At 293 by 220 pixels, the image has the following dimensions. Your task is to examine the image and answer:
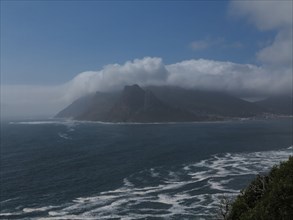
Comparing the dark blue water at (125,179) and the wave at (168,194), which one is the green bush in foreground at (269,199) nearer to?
the dark blue water at (125,179)

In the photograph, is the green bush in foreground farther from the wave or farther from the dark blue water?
the wave

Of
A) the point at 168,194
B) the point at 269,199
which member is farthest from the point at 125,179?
the point at 269,199

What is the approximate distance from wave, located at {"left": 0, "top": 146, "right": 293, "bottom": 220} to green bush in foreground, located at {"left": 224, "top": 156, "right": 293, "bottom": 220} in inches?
1106

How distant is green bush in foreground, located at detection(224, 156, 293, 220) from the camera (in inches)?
1129

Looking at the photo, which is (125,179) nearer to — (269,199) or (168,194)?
(168,194)

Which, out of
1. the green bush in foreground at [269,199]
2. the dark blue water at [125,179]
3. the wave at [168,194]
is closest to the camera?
the green bush in foreground at [269,199]

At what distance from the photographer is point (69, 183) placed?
3492 inches

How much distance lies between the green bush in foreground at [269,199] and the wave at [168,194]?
1106 inches

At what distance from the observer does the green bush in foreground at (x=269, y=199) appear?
94.1 feet

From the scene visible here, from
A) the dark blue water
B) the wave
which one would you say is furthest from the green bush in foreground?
the wave

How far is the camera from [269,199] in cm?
3006

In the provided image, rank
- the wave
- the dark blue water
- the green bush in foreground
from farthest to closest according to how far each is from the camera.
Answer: the dark blue water, the wave, the green bush in foreground

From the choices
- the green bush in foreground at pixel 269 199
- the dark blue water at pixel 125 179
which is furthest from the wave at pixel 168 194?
the green bush in foreground at pixel 269 199

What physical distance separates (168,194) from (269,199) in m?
48.7
